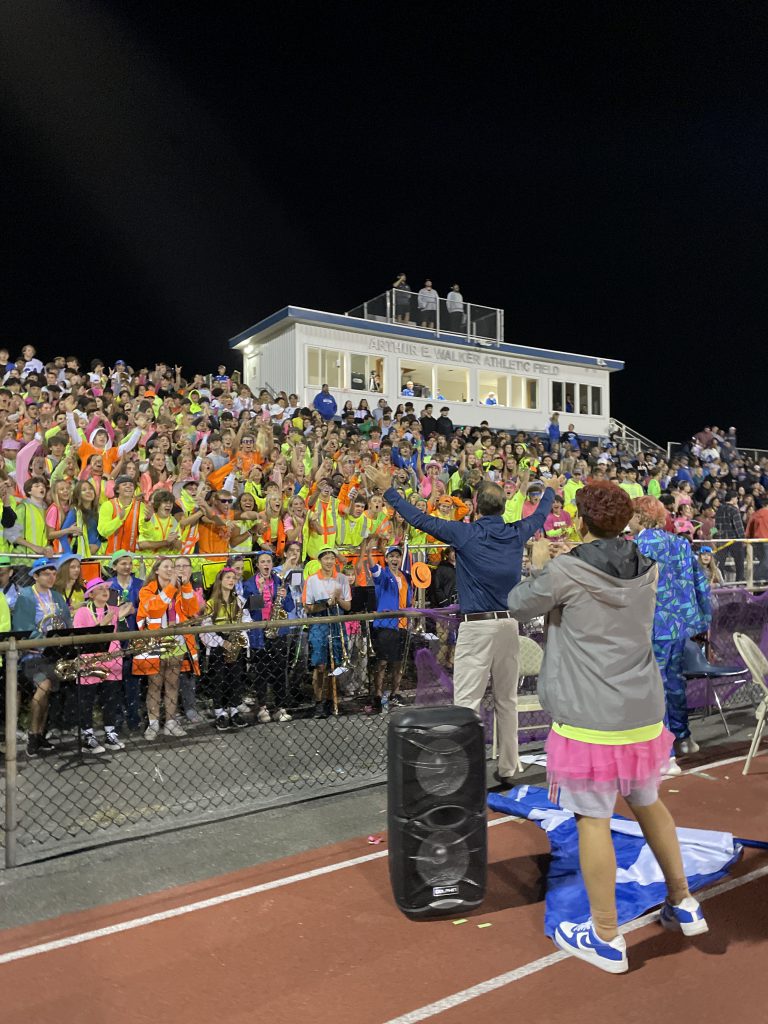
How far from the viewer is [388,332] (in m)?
26.3

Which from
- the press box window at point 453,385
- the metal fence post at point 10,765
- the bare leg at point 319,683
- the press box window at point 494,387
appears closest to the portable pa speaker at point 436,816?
the metal fence post at point 10,765

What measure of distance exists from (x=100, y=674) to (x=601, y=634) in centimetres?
443

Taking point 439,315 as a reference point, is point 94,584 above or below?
below

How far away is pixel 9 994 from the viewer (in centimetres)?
317

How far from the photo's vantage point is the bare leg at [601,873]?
323 cm

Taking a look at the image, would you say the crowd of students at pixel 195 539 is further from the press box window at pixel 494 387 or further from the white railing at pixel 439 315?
the press box window at pixel 494 387

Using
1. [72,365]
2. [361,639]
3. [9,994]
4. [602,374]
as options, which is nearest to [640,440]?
[602,374]

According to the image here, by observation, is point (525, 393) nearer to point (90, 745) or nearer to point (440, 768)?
point (90, 745)

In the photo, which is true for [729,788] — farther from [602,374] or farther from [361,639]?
[602,374]

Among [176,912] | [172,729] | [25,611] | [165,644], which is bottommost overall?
[176,912]

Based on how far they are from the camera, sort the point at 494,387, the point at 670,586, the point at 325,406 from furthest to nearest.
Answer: the point at 494,387 → the point at 325,406 → the point at 670,586

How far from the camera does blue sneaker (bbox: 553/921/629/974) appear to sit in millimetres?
3244

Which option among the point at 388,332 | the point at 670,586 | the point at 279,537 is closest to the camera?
the point at 670,586

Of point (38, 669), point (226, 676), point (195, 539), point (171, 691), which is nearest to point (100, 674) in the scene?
point (38, 669)
